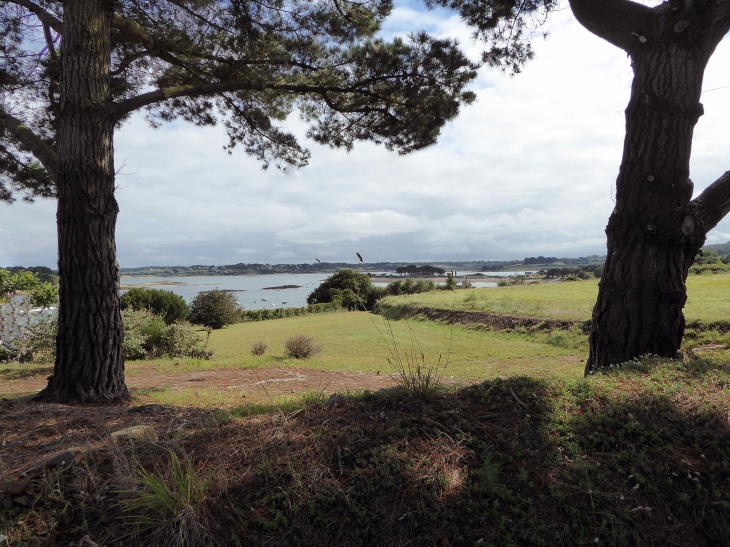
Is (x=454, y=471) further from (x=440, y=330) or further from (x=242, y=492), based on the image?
(x=440, y=330)

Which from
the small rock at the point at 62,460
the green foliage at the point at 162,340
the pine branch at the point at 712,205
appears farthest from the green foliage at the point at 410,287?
the small rock at the point at 62,460

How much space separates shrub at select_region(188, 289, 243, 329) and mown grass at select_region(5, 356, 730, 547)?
85.6 feet

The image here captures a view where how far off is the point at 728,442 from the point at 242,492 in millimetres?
2540

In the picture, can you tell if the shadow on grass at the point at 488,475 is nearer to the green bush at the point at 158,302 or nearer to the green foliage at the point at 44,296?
the green foliage at the point at 44,296

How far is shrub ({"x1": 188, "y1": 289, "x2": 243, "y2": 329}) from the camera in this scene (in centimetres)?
2702

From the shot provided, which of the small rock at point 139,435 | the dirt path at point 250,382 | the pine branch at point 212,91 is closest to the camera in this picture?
the small rock at point 139,435

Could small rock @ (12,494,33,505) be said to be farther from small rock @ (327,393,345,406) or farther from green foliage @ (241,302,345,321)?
green foliage @ (241,302,345,321)

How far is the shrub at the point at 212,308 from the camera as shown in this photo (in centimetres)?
2702

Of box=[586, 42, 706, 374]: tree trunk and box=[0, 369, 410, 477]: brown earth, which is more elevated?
box=[586, 42, 706, 374]: tree trunk

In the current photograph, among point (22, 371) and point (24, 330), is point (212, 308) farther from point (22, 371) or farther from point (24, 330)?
point (22, 371)

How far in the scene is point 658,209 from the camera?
389 centimetres

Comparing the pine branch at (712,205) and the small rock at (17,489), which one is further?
the pine branch at (712,205)

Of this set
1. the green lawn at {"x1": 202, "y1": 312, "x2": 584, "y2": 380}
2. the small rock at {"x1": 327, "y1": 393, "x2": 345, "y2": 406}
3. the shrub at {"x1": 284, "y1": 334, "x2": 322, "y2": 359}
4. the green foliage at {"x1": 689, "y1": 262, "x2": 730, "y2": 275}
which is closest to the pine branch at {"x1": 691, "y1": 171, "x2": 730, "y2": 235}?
the green lawn at {"x1": 202, "y1": 312, "x2": 584, "y2": 380}

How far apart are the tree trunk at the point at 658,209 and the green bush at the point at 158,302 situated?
19.7 metres
